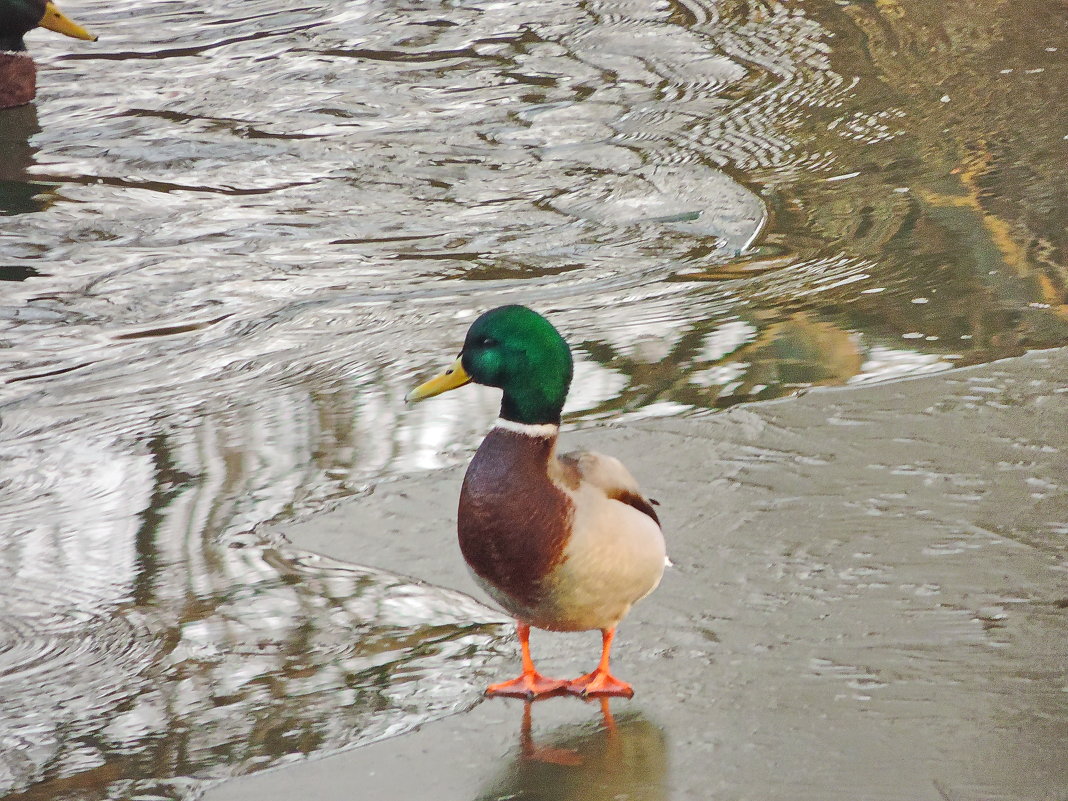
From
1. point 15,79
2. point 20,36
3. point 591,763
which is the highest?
point 20,36

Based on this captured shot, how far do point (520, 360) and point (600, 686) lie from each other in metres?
0.71

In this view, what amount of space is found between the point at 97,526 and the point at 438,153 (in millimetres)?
3996

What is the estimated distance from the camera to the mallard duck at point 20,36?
8.55 meters

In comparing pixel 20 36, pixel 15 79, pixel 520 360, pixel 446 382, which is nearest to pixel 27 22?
pixel 20 36

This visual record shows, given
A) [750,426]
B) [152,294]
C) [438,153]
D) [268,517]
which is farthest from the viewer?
[438,153]

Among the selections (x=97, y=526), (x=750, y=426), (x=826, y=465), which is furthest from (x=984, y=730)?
(x=97, y=526)

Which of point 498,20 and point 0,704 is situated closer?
point 0,704

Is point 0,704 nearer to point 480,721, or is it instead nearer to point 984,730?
point 480,721

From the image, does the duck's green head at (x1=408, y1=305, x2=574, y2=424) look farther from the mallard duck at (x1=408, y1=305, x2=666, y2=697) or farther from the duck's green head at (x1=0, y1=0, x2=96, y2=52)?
the duck's green head at (x1=0, y1=0, x2=96, y2=52)

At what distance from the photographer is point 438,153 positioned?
753 centimetres

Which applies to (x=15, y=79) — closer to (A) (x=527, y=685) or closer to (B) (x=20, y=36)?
(B) (x=20, y=36)

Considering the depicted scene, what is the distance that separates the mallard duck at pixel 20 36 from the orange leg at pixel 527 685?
261 inches

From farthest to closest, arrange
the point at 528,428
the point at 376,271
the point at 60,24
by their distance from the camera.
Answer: the point at 60,24 → the point at 376,271 → the point at 528,428

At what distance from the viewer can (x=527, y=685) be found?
3.05 m
